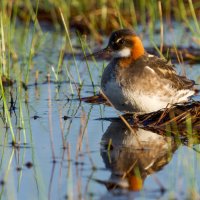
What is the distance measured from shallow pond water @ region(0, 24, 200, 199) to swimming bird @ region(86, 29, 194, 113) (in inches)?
16.0

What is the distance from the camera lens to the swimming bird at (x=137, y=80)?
9258 mm

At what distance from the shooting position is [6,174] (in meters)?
7.34

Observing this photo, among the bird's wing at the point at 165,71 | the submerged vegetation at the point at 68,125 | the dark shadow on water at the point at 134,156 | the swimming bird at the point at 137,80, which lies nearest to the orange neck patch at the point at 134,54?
the swimming bird at the point at 137,80

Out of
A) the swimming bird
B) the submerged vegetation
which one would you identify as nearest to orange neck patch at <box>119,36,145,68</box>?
the swimming bird

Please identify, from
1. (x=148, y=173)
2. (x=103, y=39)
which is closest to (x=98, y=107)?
(x=148, y=173)

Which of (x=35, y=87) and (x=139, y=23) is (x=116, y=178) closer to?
(x=35, y=87)

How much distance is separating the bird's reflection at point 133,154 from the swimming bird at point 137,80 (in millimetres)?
402

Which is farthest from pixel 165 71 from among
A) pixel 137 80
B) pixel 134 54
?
pixel 137 80

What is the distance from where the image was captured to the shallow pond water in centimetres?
675

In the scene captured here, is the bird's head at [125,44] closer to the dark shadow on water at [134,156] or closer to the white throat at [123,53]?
the white throat at [123,53]

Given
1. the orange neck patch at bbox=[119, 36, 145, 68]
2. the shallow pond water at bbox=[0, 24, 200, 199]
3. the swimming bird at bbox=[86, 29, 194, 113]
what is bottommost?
the shallow pond water at bbox=[0, 24, 200, 199]

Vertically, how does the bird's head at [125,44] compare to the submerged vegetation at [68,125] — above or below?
above

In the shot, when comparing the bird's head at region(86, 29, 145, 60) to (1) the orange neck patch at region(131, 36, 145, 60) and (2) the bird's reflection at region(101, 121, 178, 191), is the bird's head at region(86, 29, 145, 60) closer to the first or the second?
(1) the orange neck patch at region(131, 36, 145, 60)

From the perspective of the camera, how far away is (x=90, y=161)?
7.71 metres
